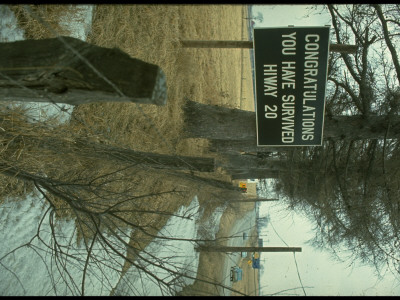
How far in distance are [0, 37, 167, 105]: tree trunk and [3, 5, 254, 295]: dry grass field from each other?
1.18m

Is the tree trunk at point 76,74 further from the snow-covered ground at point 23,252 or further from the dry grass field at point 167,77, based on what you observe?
the snow-covered ground at point 23,252

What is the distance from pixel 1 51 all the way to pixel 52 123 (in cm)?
228

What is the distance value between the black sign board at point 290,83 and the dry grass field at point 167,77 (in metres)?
1.28

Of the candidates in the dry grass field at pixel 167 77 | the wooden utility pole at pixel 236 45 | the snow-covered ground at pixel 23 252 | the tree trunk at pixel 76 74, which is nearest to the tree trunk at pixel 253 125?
the dry grass field at pixel 167 77

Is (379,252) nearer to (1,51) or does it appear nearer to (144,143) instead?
(144,143)

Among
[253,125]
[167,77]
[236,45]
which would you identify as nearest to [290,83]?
[253,125]

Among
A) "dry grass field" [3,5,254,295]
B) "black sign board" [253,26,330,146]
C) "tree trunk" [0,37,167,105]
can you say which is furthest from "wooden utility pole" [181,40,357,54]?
"tree trunk" [0,37,167,105]

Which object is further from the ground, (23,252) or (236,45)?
(236,45)

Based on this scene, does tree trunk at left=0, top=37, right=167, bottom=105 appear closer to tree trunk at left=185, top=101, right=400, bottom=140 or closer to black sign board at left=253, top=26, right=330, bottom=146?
black sign board at left=253, top=26, right=330, bottom=146

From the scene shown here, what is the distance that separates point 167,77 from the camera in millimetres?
6738

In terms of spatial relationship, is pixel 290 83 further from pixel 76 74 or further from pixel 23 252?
pixel 23 252

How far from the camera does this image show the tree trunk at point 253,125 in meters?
5.29

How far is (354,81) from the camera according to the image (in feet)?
21.5

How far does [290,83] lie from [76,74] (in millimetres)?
2622
